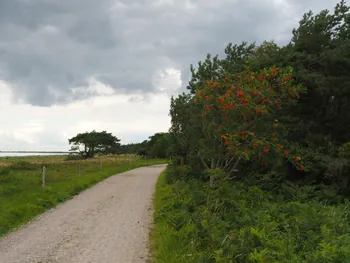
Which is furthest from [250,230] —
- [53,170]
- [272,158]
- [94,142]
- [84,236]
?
[94,142]

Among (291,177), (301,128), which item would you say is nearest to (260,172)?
(291,177)

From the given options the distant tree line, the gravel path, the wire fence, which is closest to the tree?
the distant tree line

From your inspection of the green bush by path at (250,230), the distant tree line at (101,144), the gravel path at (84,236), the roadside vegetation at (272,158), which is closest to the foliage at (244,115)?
the roadside vegetation at (272,158)

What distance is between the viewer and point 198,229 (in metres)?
6.81

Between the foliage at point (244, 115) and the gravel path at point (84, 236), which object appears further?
the foliage at point (244, 115)

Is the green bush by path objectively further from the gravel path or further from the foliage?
the foliage

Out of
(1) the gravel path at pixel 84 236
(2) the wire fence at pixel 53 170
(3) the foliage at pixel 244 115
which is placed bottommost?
(1) the gravel path at pixel 84 236

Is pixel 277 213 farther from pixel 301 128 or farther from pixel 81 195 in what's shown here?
pixel 81 195

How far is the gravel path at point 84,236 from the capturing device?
6492 mm

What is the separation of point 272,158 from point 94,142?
58.5 metres

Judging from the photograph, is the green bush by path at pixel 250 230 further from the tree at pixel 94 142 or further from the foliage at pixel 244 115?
the tree at pixel 94 142

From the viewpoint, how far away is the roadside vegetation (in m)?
5.75

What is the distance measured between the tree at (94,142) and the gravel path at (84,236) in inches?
1946

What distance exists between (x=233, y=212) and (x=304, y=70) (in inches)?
247
